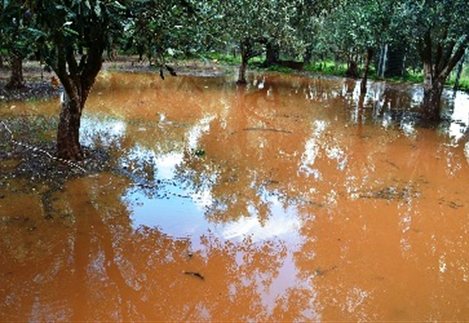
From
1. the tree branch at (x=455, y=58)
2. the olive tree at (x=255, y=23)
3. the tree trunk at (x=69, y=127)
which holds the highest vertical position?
the olive tree at (x=255, y=23)

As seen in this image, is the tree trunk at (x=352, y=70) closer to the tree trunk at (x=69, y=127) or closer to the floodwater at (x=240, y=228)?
the floodwater at (x=240, y=228)

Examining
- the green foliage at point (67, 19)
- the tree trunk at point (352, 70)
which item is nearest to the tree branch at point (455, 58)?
the green foliage at point (67, 19)

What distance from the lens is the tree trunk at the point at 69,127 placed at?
32.2 ft

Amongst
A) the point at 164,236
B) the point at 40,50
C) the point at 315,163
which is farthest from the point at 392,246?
the point at 40,50

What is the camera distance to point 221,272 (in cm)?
648

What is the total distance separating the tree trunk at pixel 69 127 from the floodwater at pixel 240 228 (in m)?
0.95

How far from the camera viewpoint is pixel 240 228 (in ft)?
25.8

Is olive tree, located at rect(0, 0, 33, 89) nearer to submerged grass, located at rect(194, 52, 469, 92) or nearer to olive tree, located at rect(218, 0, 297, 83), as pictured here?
olive tree, located at rect(218, 0, 297, 83)

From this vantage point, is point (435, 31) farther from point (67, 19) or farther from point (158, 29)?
point (67, 19)

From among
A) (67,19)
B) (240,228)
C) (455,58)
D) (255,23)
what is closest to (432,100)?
(455,58)

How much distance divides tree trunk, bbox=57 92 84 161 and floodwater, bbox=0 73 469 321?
0.95 meters

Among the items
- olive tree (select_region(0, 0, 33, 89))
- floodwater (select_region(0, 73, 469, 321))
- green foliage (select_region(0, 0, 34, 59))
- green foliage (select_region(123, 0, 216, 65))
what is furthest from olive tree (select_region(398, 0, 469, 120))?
green foliage (select_region(0, 0, 34, 59))

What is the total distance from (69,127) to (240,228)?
14.3 feet

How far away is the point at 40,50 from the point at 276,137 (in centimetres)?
915
